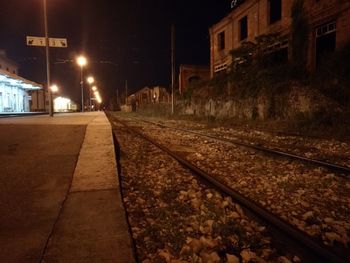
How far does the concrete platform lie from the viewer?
8.21 feet

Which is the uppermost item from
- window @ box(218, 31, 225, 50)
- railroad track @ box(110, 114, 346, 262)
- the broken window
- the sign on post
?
window @ box(218, 31, 225, 50)

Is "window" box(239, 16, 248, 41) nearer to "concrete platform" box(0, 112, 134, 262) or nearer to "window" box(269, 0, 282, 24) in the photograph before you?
"window" box(269, 0, 282, 24)

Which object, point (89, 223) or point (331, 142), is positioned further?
point (331, 142)

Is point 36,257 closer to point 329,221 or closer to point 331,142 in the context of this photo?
point 329,221

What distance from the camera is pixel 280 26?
830 inches

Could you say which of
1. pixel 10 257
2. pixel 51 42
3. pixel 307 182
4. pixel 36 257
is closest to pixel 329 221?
pixel 307 182

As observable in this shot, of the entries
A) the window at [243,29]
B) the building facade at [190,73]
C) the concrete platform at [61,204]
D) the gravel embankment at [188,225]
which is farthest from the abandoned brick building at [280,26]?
the concrete platform at [61,204]

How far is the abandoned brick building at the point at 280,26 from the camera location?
53.4 ft

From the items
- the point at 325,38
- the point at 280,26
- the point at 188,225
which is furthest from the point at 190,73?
the point at 188,225

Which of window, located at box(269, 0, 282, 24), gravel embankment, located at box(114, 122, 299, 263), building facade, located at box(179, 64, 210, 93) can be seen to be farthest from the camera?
building facade, located at box(179, 64, 210, 93)

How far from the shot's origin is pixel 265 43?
69.0 ft

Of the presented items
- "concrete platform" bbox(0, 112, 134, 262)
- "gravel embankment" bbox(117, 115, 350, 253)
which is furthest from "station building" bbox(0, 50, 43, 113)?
"gravel embankment" bbox(117, 115, 350, 253)

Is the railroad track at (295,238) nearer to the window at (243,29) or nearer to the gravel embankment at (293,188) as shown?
the gravel embankment at (293,188)

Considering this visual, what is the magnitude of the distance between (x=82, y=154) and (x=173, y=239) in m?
3.68
